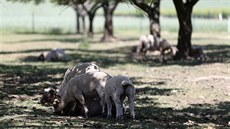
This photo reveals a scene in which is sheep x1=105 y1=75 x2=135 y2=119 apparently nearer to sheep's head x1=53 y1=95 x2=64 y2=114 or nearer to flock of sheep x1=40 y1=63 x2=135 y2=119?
flock of sheep x1=40 y1=63 x2=135 y2=119

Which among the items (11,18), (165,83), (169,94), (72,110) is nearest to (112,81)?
(72,110)

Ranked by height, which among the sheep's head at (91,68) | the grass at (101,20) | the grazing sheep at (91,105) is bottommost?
the grazing sheep at (91,105)

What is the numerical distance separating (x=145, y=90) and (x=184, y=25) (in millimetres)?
10850

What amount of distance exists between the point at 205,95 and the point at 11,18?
7647cm

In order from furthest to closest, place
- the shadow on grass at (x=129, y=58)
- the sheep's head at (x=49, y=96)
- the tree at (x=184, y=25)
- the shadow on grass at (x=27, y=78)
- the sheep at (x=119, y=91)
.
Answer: the tree at (x=184, y=25)
the shadow on grass at (x=129, y=58)
the shadow on grass at (x=27, y=78)
the sheep's head at (x=49, y=96)
the sheep at (x=119, y=91)

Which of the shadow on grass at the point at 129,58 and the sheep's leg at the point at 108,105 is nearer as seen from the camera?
the sheep's leg at the point at 108,105

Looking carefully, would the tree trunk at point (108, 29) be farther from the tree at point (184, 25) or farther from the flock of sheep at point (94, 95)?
the flock of sheep at point (94, 95)

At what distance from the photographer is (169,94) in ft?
51.8

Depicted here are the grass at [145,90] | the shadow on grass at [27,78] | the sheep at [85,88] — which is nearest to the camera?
the grass at [145,90]

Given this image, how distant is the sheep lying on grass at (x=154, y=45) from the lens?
27.6 m

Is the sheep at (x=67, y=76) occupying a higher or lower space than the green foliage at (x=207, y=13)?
lower

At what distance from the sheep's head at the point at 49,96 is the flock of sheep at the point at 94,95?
35cm

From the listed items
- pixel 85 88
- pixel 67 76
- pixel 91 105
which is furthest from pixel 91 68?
pixel 85 88

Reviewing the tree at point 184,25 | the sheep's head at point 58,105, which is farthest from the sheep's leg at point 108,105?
the tree at point 184,25
